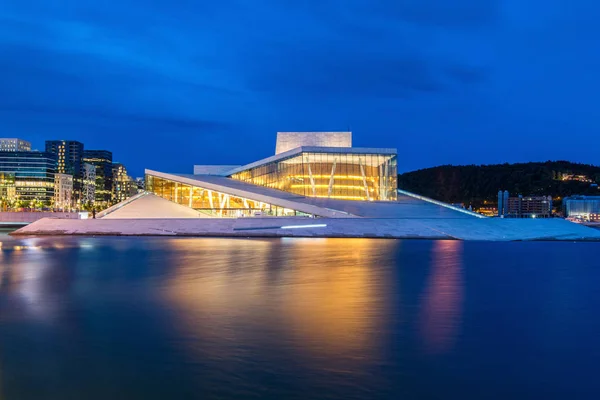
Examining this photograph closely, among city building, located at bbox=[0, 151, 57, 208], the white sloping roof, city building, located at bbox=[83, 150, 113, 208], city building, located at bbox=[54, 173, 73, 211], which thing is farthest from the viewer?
city building, located at bbox=[83, 150, 113, 208]

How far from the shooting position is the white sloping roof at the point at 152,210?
41328 millimetres

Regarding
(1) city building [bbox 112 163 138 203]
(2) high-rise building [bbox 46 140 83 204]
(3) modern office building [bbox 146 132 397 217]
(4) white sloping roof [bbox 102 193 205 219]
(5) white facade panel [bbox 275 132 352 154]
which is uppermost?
(2) high-rise building [bbox 46 140 83 204]

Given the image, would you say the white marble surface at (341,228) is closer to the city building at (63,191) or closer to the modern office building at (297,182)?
the modern office building at (297,182)

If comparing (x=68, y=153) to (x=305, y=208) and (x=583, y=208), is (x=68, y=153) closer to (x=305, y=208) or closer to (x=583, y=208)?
(x=583, y=208)

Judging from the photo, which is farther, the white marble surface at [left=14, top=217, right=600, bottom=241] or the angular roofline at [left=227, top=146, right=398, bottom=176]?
the angular roofline at [left=227, top=146, right=398, bottom=176]

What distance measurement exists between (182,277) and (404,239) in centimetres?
2269

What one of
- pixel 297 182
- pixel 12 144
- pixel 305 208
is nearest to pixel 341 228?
pixel 305 208

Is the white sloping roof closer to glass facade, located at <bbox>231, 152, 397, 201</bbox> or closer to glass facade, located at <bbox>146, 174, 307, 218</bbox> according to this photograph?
glass facade, located at <bbox>146, 174, 307, 218</bbox>

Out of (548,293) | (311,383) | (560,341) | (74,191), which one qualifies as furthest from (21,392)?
(74,191)

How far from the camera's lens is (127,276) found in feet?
58.0

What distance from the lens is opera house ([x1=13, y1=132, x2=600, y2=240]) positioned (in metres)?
38.3

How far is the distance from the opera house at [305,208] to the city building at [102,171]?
384 feet

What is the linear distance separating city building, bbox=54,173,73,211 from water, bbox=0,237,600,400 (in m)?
105

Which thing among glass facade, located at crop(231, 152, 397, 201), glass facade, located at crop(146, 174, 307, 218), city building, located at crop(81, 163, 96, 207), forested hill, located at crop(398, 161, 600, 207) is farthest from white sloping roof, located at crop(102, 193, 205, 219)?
city building, located at crop(81, 163, 96, 207)
